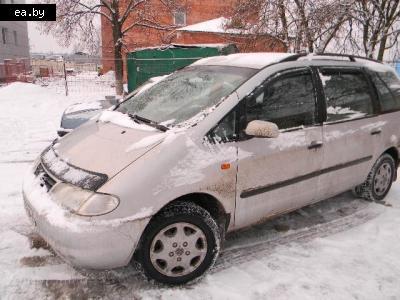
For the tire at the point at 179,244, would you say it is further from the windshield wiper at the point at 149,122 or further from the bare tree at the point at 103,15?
the bare tree at the point at 103,15

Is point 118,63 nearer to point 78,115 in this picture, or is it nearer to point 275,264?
point 78,115

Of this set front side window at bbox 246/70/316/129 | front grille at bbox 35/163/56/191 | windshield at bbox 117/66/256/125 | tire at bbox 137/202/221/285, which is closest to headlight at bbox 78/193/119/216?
tire at bbox 137/202/221/285

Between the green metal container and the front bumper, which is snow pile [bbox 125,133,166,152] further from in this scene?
the green metal container

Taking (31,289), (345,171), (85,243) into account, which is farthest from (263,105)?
(31,289)

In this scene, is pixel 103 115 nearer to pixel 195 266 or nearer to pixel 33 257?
pixel 33 257

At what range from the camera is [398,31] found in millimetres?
11398

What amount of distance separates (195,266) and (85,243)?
35.7 inches

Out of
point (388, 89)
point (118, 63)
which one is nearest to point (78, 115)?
point (388, 89)

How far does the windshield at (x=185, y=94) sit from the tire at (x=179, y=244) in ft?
2.54

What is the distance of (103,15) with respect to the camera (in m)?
18.1

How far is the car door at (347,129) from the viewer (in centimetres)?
395

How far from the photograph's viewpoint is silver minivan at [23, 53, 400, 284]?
9.16 ft

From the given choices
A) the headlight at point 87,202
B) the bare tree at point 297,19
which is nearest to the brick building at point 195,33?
the bare tree at point 297,19

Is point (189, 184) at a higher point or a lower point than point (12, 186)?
higher
